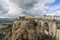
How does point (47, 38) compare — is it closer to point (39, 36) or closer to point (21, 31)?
point (39, 36)

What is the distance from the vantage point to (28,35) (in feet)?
108

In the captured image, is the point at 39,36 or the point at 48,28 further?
the point at 48,28

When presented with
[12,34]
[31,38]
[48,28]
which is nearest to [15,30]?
[12,34]

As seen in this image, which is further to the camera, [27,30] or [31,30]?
[27,30]

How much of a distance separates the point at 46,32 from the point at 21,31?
424 cm

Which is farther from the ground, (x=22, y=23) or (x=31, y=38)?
(x=22, y=23)

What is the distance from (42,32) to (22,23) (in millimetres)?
3366

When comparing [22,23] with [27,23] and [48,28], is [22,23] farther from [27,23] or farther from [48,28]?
[48,28]

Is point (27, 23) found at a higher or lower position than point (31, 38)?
higher

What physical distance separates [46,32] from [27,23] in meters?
3.54

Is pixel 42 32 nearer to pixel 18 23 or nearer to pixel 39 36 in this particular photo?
pixel 39 36

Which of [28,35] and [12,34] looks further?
[12,34]

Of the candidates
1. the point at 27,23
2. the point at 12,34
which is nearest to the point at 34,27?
the point at 27,23

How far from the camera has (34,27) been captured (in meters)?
33.6
